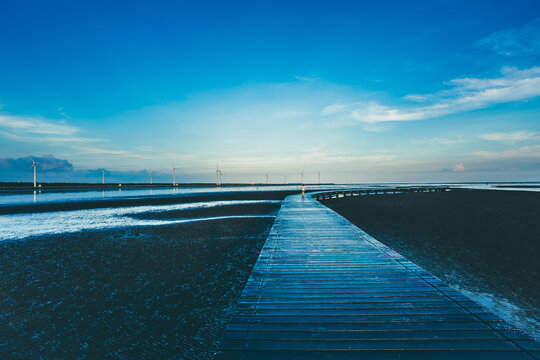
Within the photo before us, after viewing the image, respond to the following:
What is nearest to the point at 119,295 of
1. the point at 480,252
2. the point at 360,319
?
the point at 360,319

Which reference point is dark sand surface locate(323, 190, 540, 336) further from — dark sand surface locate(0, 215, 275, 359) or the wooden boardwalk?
dark sand surface locate(0, 215, 275, 359)

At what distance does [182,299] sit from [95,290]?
2.07 meters

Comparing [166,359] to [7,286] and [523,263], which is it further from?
[523,263]

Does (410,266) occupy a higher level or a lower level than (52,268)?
higher

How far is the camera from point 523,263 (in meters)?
8.10

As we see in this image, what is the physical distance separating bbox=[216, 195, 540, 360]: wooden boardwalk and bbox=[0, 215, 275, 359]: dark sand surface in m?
1.17

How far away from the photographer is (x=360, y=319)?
11.0ft

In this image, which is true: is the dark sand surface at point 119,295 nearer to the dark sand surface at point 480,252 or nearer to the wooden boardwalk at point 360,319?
the wooden boardwalk at point 360,319

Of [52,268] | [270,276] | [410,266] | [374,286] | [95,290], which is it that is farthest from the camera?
[52,268]

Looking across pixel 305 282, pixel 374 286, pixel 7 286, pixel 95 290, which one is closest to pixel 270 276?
pixel 305 282

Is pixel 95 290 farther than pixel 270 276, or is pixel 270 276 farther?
pixel 95 290

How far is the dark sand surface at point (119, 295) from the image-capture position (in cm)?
401

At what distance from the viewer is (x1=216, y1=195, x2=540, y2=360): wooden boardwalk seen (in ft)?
8.95

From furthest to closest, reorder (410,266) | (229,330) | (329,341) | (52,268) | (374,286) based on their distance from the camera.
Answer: (52,268) → (410,266) → (374,286) → (229,330) → (329,341)
